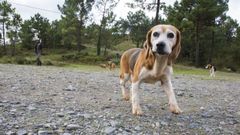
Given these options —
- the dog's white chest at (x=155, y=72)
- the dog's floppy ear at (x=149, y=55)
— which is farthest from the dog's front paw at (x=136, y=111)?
the dog's floppy ear at (x=149, y=55)

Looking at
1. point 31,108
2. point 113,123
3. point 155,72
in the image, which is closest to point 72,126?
point 113,123

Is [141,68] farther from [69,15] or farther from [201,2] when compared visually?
[69,15]

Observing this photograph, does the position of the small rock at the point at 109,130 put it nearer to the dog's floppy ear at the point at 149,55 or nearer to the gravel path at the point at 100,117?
the gravel path at the point at 100,117

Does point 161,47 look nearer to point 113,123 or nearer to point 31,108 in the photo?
point 113,123

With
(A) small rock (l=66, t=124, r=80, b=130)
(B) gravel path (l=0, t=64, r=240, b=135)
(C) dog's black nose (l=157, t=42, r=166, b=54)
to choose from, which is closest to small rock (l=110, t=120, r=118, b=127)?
(B) gravel path (l=0, t=64, r=240, b=135)

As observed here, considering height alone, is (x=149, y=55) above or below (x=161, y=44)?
below

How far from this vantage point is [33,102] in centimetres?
800

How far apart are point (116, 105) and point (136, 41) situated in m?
64.5

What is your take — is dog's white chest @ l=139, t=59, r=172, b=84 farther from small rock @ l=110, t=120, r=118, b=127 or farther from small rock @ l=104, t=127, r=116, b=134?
small rock @ l=104, t=127, r=116, b=134

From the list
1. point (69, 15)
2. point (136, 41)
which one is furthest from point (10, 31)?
point (136, 41)

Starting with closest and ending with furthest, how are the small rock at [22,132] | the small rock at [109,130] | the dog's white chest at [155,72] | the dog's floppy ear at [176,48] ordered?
the small rock at [22,132] → the small rock at [109,130] → the dog's floppy ear at [176,48] → the dog's white chest at [155,72]

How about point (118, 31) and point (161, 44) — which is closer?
point (161, 44)

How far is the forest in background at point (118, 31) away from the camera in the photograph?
5512 centimetres

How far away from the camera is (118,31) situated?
236 ft
